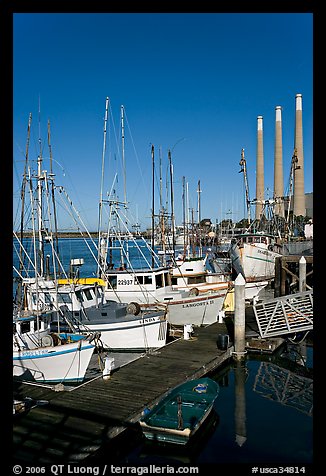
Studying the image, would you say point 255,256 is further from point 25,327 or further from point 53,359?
point 53,359

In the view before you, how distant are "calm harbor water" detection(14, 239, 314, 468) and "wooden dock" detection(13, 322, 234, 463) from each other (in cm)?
57

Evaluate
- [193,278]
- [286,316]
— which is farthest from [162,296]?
[286,316]

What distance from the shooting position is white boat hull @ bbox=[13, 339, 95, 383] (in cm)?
1496

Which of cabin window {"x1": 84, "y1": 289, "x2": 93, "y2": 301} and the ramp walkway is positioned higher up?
cabin window {"x1": 84, "y1": 289, "x2": 93, "y2": 301}

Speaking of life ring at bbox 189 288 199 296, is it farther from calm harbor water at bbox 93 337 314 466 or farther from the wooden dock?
the wooden dock

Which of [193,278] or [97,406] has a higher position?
[193,278]

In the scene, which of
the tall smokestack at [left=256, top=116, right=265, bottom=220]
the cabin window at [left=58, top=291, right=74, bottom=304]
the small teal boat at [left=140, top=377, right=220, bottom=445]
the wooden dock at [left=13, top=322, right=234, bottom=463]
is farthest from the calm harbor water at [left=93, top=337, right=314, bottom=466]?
the tall smokestack at [left=256, top=116, right=265, bottom=220]

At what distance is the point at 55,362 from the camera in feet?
49.7

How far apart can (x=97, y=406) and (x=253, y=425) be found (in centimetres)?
482
